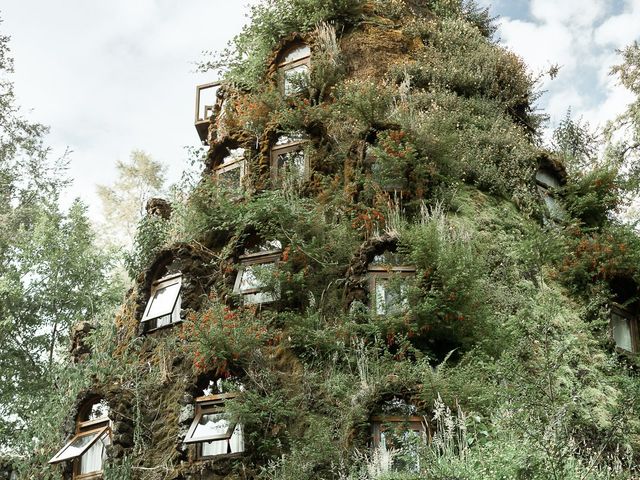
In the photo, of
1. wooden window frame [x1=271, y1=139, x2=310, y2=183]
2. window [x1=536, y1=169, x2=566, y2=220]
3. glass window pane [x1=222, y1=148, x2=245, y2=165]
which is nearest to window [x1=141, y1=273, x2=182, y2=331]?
wooden window frame [x1=271, y1=139, x2=310, y2=183]

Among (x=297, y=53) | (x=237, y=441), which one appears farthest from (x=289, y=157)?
(x=237, y=441)

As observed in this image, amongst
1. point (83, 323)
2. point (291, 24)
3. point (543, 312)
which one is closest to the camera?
point (543, 312)

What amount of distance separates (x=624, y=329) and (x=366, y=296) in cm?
531

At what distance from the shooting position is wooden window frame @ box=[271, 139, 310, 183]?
707 inches

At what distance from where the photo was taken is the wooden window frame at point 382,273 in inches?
550

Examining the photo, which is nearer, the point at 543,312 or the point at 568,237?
the point at 543,312

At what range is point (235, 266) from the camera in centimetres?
1570

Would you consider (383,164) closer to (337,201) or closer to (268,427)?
(337,201)

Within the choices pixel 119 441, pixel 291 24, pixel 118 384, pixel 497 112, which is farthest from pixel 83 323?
pixel 497 112

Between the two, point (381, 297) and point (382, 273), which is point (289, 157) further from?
point (381, 297)

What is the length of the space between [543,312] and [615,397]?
1.81 metres

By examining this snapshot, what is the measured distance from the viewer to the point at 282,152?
1848 cm

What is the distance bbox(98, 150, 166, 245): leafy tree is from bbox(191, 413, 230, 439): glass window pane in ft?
58.3

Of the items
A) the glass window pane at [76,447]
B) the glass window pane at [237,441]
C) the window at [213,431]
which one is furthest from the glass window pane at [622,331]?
the glass window pane at [76,447]
